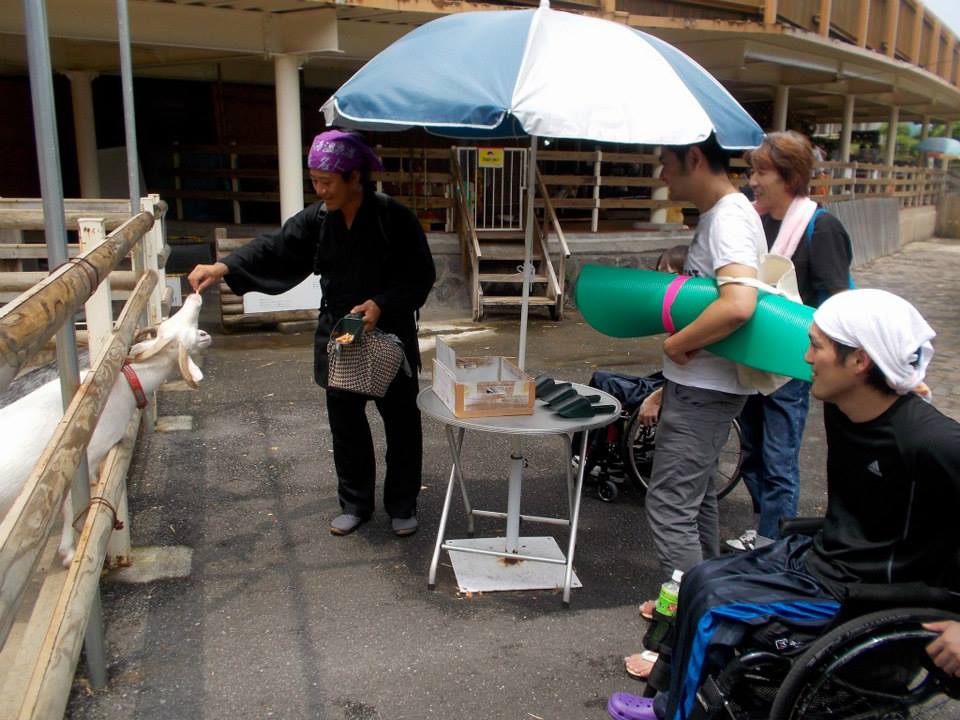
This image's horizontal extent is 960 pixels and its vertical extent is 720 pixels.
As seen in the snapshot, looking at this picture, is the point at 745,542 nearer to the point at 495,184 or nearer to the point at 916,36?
the point at 495,184

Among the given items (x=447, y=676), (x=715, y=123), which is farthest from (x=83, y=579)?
(x=715, y=123)

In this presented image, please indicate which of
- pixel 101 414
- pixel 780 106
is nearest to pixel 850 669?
pixel 101 414

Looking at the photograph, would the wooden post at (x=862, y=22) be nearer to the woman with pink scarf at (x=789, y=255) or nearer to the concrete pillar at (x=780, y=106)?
the concrete pillar at (x=780, y=106)

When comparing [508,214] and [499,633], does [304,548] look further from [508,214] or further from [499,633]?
[508,214]

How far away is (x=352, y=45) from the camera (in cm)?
977

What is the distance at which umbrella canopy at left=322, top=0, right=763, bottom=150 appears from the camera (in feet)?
8.83

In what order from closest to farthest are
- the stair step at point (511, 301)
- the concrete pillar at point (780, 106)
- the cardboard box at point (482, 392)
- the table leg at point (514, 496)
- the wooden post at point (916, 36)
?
the cardboard box at point (482, 392) < the table leg at point (514, 496) < the stair step at point (511, 301) < the concrete pillar at point (780, 106) < the wooden post at point (916, 36)

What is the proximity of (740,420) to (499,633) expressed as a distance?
1.63 meters

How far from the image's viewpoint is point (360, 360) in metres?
3.46

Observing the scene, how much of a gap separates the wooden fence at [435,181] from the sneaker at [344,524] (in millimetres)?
5640

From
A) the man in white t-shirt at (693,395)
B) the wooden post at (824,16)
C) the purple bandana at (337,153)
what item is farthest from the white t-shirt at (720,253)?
the wooden post at (824,16)

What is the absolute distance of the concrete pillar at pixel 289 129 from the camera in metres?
8.66

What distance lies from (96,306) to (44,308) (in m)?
1.57

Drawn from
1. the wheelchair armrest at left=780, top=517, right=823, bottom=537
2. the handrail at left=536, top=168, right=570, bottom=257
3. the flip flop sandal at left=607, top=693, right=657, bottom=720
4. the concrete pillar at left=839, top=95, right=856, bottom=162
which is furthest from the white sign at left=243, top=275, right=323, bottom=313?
the concrete pillar at left=839, top=95, right=856, bottom=162
